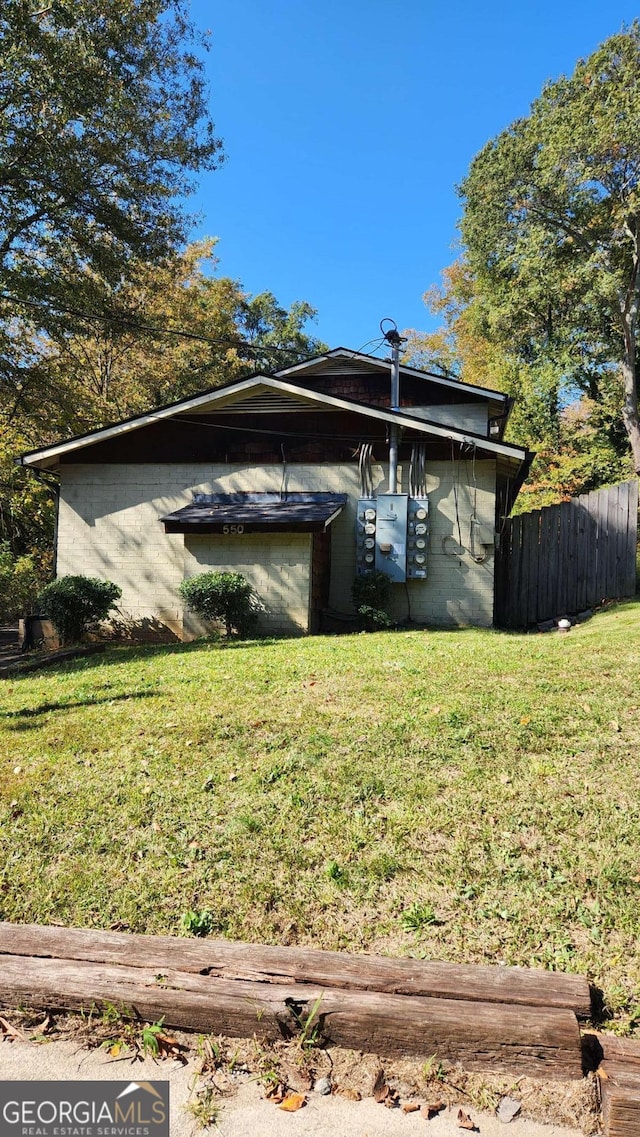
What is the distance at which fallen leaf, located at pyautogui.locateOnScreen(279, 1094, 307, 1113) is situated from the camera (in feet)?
6.61

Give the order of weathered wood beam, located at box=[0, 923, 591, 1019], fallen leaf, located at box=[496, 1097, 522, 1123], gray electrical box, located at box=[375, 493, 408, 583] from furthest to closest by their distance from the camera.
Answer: gray electrical box, located at box=[375, 493, 408, 583]
weathered wood beam, located at box=[0, 923, 591, 1019]
fallen leaf, located at box=[496, 1097, 522, 1123]

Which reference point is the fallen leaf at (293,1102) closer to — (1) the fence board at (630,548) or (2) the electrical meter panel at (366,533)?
(2) the electrical meter panel at (366,533)

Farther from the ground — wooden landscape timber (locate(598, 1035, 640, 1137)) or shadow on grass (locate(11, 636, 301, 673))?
shadow on grass (locate(11, 636, 301, 673))

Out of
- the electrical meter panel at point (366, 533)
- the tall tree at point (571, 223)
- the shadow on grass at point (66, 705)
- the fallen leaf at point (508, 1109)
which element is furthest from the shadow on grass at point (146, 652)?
the tall tree at point (571, 223)

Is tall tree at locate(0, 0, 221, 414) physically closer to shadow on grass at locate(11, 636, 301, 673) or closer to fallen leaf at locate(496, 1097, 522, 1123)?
shadow on grass at locate(11, 636, 301, 673)

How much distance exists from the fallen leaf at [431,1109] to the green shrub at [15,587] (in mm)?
16245

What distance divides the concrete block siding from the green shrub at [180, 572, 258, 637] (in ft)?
1.26

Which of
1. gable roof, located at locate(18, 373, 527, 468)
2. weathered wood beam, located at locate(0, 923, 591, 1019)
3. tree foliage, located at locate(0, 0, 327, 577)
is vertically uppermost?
tree foliage, located at locate(0, 0, 327, 577)

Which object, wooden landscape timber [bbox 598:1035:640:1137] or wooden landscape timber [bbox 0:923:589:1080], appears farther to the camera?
wooden landscape timber [bbox 0:923:589:1080]

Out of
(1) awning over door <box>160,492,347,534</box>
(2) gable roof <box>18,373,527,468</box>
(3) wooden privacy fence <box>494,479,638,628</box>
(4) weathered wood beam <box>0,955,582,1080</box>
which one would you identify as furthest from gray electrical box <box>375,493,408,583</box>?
(4) weathered wood beam <box>0,955,582,1080</box>

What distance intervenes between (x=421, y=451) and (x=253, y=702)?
23.2 feet

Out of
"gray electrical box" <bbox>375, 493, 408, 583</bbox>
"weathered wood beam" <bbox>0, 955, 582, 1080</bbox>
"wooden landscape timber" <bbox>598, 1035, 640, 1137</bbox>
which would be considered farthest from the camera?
"gray electrical box" <bbox>375, 493, 408, 583</bbox>

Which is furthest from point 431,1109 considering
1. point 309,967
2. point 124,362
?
point 124,362

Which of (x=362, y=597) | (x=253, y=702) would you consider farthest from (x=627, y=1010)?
(x=362, y=597)
